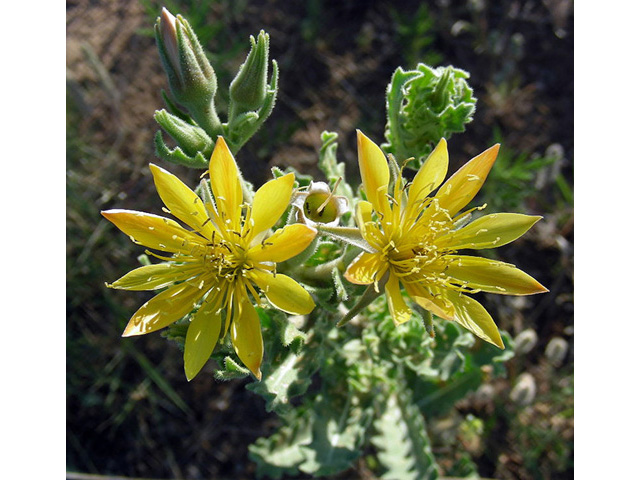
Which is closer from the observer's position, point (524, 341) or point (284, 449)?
point (284, 449)

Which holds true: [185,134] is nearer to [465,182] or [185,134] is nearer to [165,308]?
[165,308]

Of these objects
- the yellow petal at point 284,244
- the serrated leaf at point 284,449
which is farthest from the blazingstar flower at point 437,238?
the serrated leaf at point 284,449

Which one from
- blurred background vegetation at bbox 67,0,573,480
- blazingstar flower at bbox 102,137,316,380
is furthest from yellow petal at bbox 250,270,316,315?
blurred background vegetation at bbox 67,0,573,480

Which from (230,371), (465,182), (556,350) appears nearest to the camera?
(230,371)

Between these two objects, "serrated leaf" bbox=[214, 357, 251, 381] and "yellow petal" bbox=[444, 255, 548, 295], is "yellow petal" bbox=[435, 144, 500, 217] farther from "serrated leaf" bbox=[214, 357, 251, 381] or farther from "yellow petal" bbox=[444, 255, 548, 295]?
"serrated leaf" bbox=[214, 357, 251, 381]

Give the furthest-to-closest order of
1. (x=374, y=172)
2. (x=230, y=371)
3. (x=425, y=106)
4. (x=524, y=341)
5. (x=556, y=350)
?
(x=556, y=350), (x=524, y=341), (x=425, y=106), (x=374, y=172), (x=230, y=371)

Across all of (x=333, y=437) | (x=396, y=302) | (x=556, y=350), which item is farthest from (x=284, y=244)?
(x=556, y=350)

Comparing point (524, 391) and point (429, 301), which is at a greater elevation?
point (429, 301)

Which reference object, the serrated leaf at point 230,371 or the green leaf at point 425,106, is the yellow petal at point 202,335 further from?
the green leaf at point 425,106
